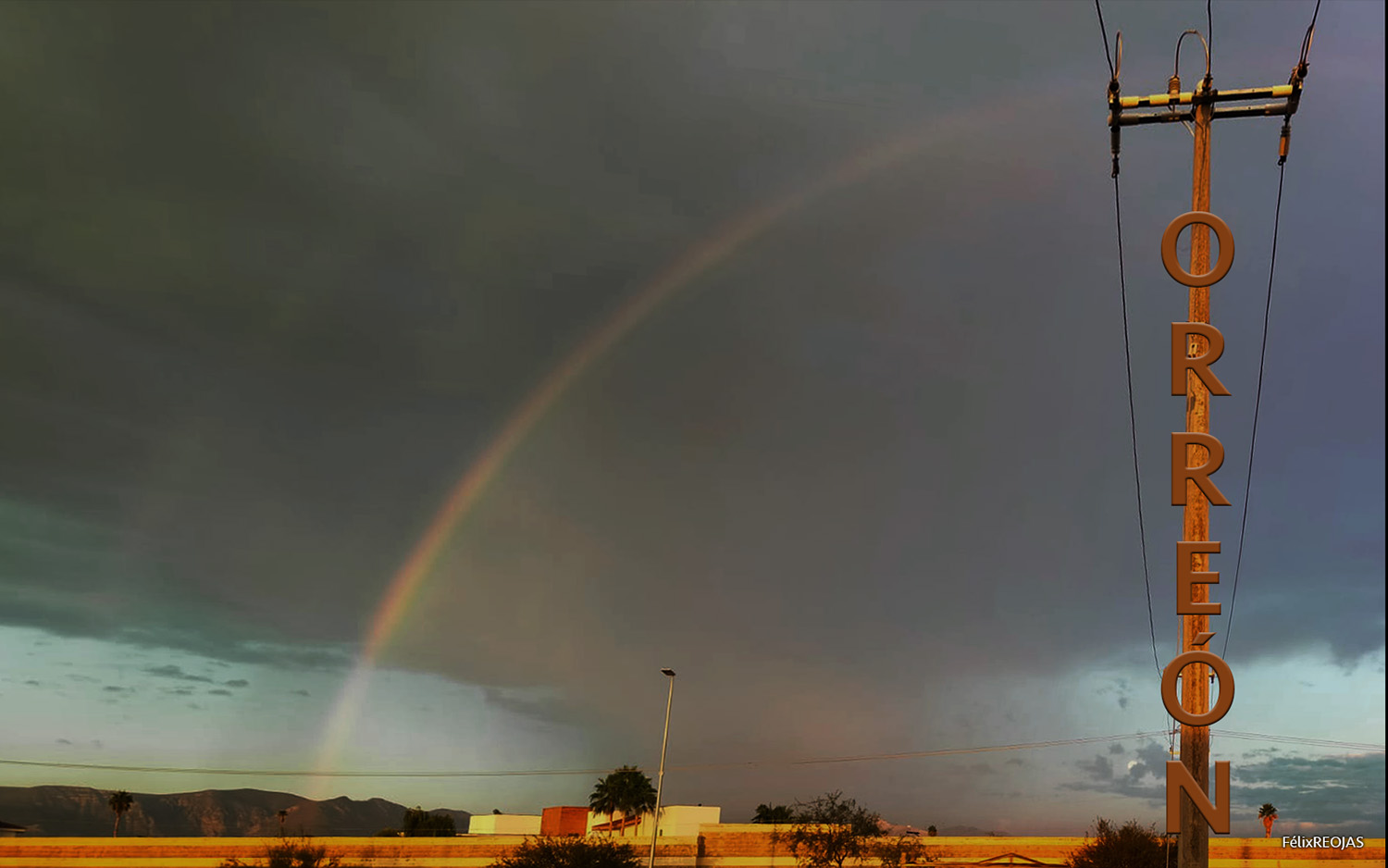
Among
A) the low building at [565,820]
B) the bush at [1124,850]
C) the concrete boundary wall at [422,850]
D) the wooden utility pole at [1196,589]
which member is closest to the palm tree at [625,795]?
the low building at [565,820]

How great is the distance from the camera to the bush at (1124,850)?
2191 inches

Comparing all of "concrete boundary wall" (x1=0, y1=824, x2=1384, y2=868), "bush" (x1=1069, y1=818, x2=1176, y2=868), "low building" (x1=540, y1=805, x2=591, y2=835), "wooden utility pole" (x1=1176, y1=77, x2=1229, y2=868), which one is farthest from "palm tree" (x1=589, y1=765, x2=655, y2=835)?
"wooden utility pole" (x1=1176, y1=77, x2=1229, y2=868)

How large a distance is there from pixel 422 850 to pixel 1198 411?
72.9 m

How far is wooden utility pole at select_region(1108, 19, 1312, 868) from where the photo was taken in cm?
1457

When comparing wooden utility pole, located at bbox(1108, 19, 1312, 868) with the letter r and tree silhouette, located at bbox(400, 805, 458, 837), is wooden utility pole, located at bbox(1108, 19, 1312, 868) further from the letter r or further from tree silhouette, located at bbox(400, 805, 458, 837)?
tree silhouette, located at bbox(400, 805, 458, 837)

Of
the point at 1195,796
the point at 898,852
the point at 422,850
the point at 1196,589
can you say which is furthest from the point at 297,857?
the point at 1196,589

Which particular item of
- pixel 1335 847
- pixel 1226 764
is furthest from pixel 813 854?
pixel 1226 764

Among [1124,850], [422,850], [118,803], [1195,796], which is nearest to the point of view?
[1195,796]

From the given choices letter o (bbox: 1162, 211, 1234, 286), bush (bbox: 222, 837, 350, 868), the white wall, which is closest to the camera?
letter o (bbox: 1162, 211, 1234, 286)

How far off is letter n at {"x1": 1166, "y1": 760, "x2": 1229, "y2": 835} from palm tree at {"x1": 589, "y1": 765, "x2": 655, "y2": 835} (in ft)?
329

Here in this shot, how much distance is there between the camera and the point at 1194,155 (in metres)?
17.0

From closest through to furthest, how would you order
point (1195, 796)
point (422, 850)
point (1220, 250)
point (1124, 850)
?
point (1195, 796), point (1220, 250), point (1124, 850), point (422, 850)

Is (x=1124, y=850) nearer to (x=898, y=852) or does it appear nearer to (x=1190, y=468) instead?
(x=898, y=852)

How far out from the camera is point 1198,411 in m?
15.2
